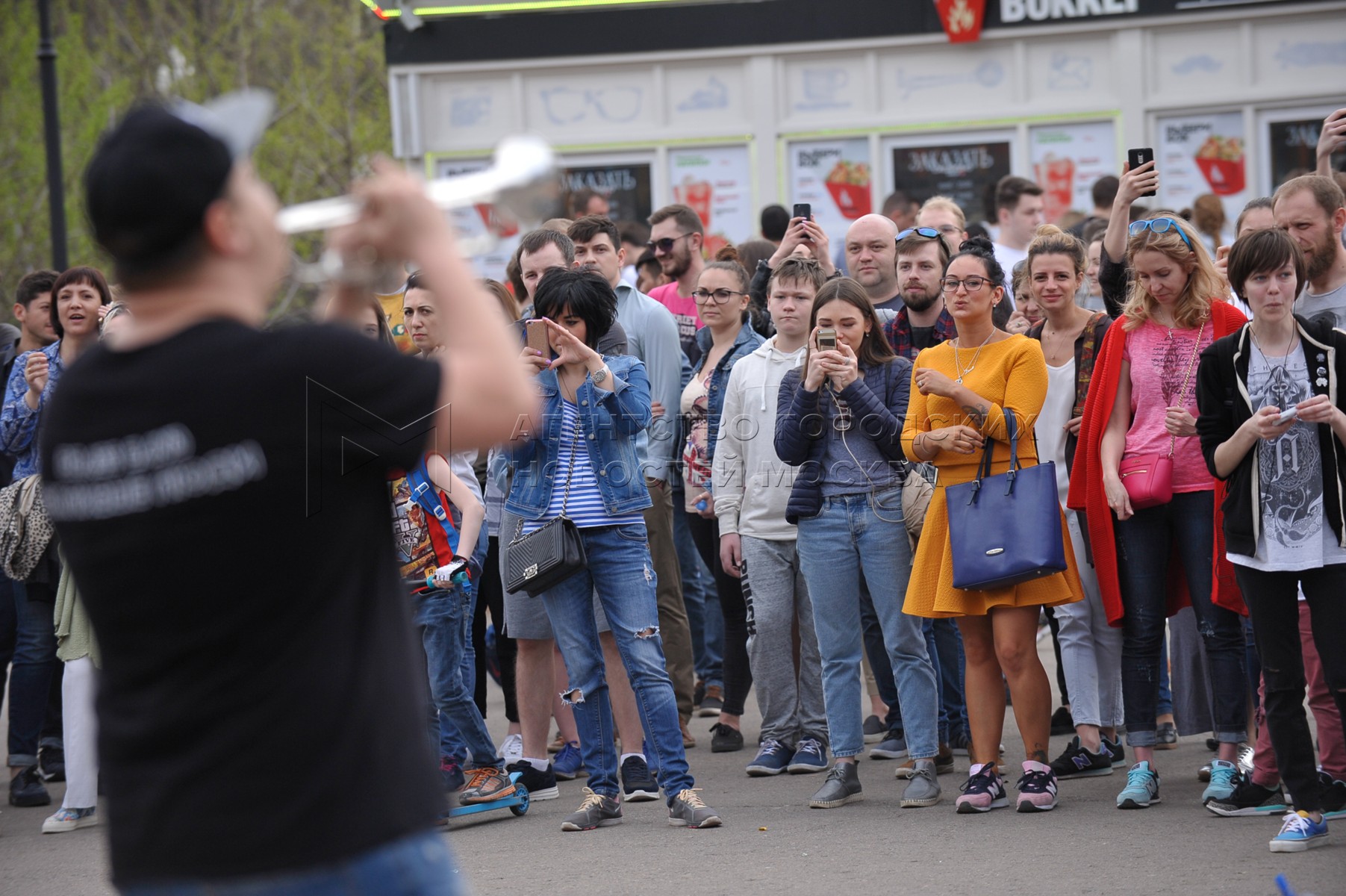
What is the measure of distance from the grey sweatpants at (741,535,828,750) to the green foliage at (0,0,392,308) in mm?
18386

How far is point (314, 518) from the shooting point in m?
2.19

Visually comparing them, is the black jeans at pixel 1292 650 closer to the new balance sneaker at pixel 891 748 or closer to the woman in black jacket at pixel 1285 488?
the woman in black jacket at pixel 1285 488

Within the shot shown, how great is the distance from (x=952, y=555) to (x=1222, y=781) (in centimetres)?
143

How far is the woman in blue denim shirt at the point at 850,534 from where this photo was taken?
6.46m

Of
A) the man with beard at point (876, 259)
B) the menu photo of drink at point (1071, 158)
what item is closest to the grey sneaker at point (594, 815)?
the man with beard at point (876, 259)

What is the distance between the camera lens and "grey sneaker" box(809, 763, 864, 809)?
652 cm

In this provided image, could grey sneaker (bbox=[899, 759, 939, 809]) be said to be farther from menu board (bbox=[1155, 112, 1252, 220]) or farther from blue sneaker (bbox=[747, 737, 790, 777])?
menu board (bbox=[1155, 112, 1252, 220])

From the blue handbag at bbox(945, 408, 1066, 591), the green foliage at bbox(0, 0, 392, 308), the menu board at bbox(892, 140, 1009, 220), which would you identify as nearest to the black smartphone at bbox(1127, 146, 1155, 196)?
the blue handbag at bbox(945, 408, 1066, 591)

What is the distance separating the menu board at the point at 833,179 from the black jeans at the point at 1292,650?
11.2 m

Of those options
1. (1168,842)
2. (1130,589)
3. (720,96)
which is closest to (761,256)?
(1130,589)

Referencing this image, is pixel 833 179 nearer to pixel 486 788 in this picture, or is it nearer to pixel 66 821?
pixel 486 788

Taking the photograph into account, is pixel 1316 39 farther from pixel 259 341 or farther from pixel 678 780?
pixel 259 341

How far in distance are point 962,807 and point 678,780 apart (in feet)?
3.95

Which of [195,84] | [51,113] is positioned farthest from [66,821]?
[195,84]
